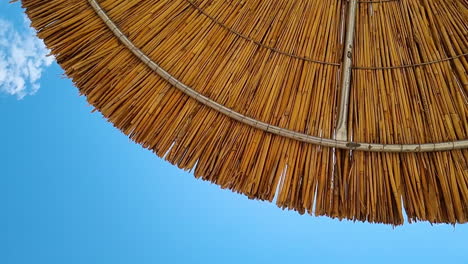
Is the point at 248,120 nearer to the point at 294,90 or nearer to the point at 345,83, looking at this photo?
the point at 294,90

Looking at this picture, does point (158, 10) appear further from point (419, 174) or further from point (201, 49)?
point (419, 174)

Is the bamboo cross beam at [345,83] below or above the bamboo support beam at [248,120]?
above

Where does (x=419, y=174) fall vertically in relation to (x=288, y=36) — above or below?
below

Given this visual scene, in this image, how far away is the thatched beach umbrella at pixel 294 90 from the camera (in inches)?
82.4

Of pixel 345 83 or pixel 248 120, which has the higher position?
pixel 345 83

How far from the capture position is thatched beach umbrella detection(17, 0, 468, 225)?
82.4 inches

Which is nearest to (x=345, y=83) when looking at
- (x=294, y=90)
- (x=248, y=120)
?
(x=294, y=90)

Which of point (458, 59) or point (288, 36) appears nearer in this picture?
point (458, 59)

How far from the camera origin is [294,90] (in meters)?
2.21

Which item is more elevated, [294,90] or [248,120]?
[294,90]

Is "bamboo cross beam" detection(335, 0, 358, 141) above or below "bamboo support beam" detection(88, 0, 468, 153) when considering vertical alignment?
above

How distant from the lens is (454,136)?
2082mm

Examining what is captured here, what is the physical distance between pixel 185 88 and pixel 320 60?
2.31 feet

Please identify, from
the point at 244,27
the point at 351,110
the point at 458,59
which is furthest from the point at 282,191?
the point at 458,59
